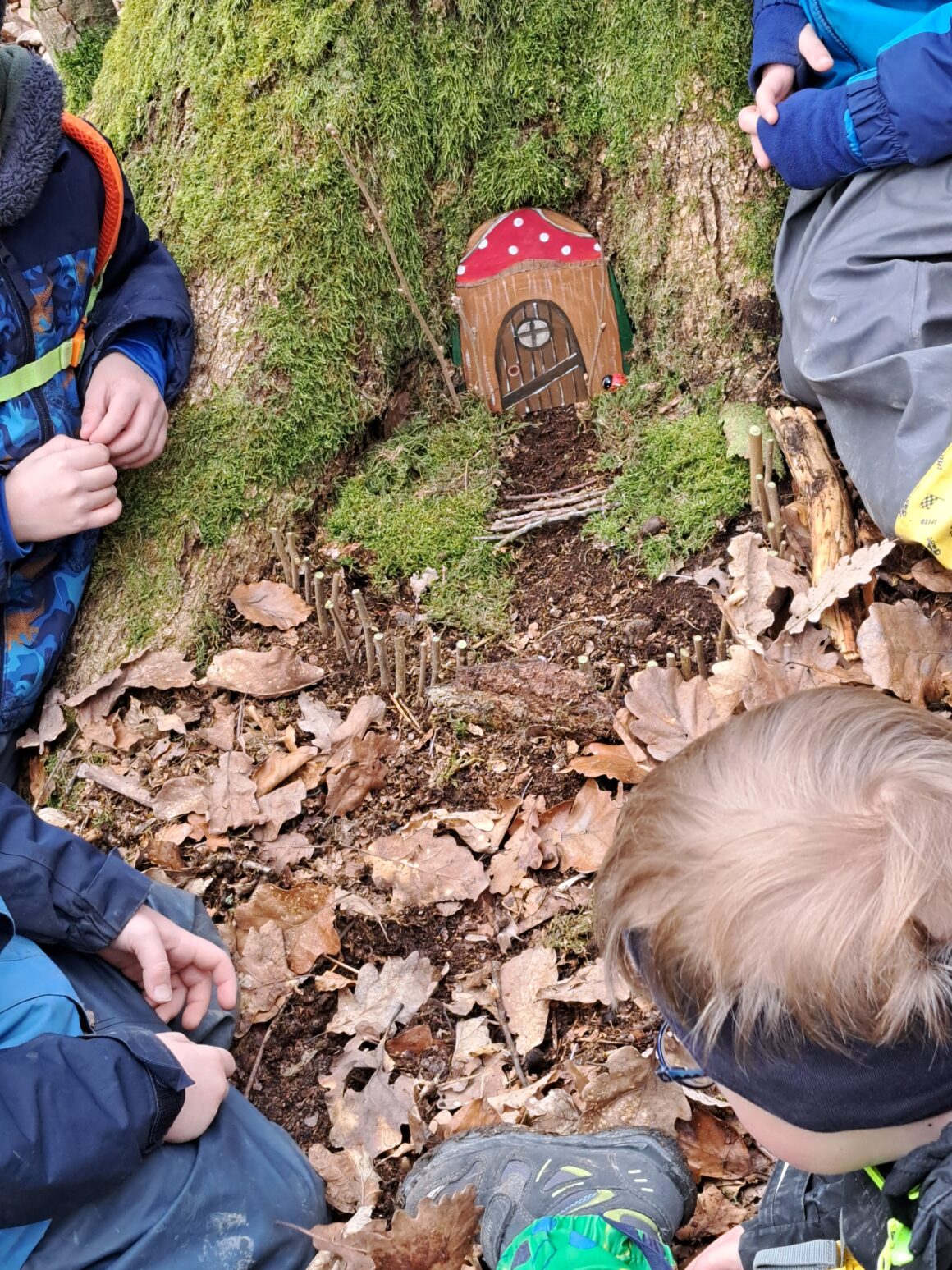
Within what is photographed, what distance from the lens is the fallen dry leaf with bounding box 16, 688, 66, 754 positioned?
3.38 m

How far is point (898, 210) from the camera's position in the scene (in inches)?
118

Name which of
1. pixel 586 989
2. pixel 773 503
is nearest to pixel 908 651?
pixel 773 503

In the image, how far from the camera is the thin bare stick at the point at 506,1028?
8.28 feet

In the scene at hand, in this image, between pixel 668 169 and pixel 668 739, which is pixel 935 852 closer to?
pixel 668 739

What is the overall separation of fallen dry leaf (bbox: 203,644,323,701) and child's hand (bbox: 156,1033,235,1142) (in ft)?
3.91

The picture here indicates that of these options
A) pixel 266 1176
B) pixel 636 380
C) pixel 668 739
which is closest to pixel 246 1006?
pixel 266 1176

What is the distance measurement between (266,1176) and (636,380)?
2.73 metres

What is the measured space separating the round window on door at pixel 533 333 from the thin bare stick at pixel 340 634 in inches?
48.0

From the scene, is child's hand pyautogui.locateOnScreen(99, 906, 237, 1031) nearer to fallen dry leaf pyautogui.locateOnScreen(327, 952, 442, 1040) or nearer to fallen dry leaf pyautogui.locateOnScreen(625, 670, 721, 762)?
fallen dry leaf pyautogui.locateOnScreen(327, 952, 442, 1040)

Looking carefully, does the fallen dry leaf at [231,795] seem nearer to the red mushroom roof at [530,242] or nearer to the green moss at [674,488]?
the green moss at [674,488]

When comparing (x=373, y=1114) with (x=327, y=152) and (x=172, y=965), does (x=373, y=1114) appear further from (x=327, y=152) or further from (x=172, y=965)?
(x=327, y=152)

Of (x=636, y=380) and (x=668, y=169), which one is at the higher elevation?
(x=668, y=169)

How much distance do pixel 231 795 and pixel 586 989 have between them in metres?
1.17

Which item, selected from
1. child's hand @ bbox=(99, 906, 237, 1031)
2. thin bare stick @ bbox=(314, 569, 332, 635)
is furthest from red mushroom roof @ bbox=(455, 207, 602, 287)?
child's hand @ bbox=(99, 906, 237, 1031)
